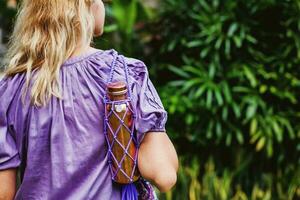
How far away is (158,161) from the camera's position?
2.00 meters

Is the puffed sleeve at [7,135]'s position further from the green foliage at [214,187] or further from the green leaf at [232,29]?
the green leaf at [232,29]

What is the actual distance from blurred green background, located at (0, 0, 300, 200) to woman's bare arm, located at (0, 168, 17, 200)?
9.32ft

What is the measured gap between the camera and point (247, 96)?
5.16 metres

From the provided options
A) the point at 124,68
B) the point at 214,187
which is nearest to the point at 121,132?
the point at 124,68

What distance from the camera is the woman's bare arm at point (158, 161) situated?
2004mm

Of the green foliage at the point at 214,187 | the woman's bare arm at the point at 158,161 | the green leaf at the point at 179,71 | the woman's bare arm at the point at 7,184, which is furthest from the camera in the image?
the green leaf at the point at 179,71

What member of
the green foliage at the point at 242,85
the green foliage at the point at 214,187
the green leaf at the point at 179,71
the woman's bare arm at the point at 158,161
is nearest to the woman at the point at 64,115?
the woman's bare arm at the point at 158,161

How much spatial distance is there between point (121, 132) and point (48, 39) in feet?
1.34

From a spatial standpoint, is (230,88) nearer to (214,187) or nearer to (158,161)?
(214,187)

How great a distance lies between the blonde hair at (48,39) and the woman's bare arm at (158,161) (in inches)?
13.4

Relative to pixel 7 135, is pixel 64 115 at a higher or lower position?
higher

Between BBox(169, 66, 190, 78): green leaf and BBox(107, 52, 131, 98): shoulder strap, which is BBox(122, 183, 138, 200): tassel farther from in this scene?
BBox(169, 66, 190, 78): green leaf

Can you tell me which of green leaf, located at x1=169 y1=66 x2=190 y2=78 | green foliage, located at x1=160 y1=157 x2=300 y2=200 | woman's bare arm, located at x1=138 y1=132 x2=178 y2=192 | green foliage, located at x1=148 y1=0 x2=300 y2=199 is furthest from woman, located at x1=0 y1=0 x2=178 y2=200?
green leaf, located at x1=169 y1=66 x2=190 y2=78

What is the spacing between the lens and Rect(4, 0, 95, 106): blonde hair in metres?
2.07
